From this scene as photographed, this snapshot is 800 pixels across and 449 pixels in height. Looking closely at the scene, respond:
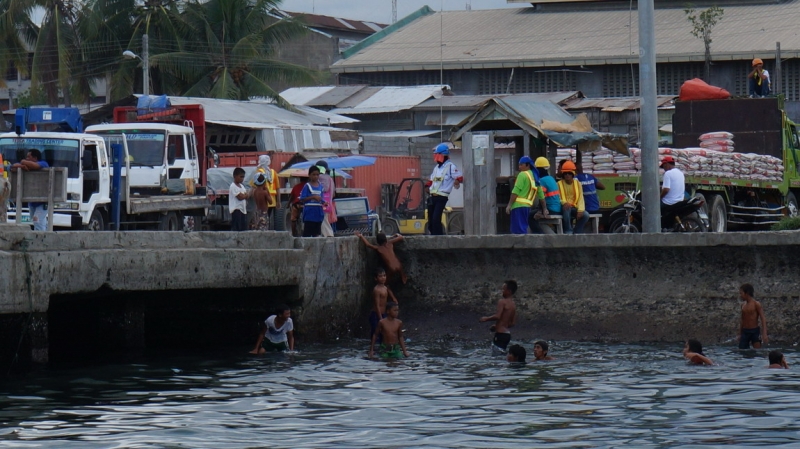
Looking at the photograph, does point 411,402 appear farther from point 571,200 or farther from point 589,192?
point 589,192

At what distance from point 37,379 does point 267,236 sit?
10.8 feet

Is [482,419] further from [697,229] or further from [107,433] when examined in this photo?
[697,229]

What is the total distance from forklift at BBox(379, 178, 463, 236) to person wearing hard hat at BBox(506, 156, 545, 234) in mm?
5959

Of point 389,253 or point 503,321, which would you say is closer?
point 503,321

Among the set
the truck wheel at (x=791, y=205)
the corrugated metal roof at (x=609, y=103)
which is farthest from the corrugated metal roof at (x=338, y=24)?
the truck wheel at (x=791, y=205)

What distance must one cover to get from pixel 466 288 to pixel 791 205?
1062 centimetres

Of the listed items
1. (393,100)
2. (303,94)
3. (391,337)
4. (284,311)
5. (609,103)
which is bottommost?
(391,337)

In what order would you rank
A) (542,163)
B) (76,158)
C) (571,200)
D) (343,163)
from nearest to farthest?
(571,200) < (542,163) < (76,158) < (343,163)

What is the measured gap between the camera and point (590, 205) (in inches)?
682

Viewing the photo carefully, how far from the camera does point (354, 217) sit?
20.2m

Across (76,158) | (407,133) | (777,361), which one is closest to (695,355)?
(777,361)

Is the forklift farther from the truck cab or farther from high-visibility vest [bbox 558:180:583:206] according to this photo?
the truck cab

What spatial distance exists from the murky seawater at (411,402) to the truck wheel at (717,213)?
6.01m

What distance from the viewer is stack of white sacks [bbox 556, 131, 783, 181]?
63.3 ft
